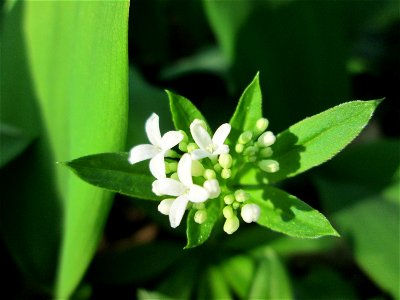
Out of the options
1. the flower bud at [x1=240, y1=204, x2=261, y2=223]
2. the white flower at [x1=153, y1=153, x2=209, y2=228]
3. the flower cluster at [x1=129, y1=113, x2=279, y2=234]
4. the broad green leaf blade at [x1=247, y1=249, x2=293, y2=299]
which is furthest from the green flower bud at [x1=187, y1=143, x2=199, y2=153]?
the broad green leaf blade at [x1=247, y1=249, x2=293, y2=299]

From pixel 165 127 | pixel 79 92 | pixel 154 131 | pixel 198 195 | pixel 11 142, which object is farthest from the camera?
pixel 165 127

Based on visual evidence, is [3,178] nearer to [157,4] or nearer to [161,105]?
[161,105]

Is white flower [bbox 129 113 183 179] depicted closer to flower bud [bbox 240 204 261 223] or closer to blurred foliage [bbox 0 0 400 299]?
blurred foliage [bbox 0 0 400 299]

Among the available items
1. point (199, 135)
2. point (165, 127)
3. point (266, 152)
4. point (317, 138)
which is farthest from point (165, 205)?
point (165, 127)

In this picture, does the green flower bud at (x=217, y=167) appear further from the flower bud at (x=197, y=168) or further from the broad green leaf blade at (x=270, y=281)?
the broad green leaf blade at (x=270, y=281)

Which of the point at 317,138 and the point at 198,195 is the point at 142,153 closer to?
the point at 198,195

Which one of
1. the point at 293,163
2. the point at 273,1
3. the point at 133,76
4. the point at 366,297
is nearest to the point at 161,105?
the point at 133,76
